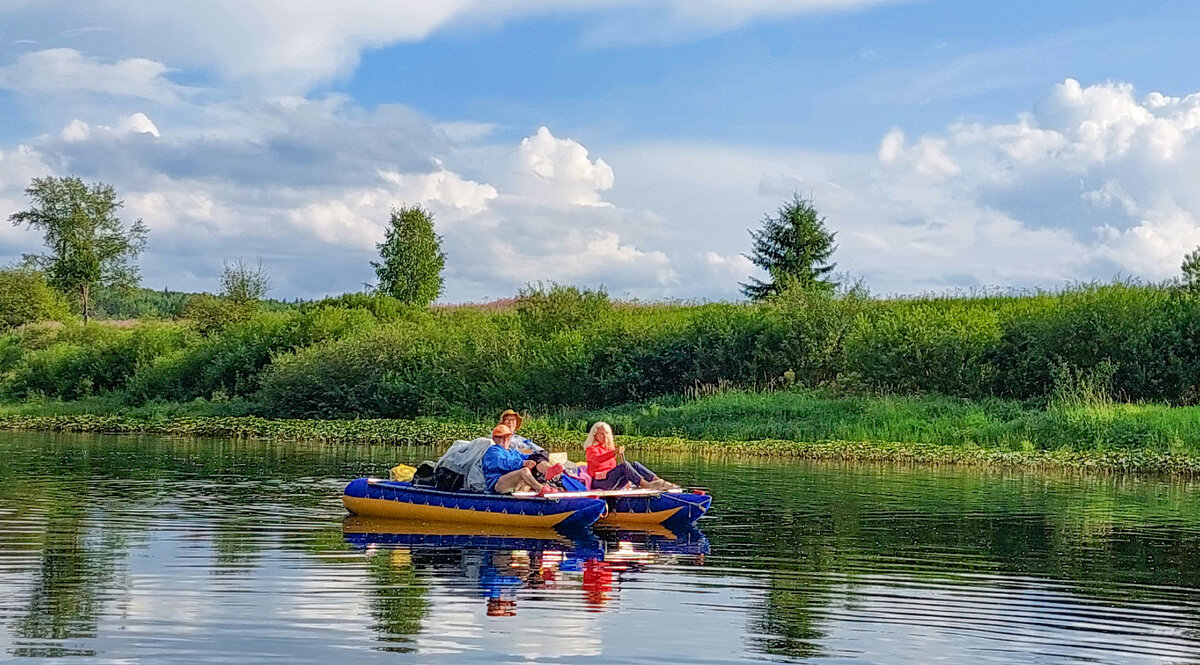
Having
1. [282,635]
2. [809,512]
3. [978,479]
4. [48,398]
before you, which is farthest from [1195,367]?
[48,398]

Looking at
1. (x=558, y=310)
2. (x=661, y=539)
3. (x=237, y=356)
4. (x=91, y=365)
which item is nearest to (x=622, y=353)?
(x=558, y=310)

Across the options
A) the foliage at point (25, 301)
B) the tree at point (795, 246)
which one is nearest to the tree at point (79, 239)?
the foliage at point (25, 301)

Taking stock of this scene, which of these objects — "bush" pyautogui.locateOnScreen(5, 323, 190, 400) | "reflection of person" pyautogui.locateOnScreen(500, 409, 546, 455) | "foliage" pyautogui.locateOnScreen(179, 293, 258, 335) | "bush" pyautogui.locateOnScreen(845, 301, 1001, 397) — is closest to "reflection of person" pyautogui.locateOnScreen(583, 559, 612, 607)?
"reflection of person" pyautogui.locateOnScreen(500, 409, 546, 455)

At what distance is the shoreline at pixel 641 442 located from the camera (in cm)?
2895

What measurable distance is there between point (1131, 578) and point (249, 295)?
1787 inches

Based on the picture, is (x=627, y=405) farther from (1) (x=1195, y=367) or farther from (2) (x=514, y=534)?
(2) (x=514, y=534)

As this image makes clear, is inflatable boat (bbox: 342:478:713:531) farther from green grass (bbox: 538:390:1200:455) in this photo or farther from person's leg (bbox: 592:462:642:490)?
green grass (bbox: 538:390:1200:455)

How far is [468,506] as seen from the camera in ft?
60.0

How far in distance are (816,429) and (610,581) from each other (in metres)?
21.0

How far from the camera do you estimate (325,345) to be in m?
46.9

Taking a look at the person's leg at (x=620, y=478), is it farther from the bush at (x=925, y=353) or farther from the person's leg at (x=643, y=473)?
the bush at (x=925, y=353)

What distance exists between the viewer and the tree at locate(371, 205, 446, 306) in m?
61.5

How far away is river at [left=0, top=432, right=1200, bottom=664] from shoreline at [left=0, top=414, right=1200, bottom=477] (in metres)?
5.28

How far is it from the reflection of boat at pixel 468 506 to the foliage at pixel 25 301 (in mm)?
47632
